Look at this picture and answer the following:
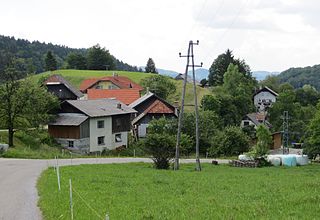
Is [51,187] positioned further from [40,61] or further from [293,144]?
[40,61]

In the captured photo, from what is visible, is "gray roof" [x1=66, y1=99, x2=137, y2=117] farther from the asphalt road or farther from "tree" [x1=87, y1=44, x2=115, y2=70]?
"tree" [x1=87, y1=44, x2=115, y2=70]

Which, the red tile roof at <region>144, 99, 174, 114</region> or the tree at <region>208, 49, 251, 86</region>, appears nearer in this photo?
the red tile roof at <region>144, 99, 174, 114</region>

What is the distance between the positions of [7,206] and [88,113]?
35688 millimetres

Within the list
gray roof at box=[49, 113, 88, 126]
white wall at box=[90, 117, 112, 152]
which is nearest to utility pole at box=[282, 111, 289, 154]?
white wall at box=[90, 117, 112, 152]

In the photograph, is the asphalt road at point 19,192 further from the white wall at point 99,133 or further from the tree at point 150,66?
the tree at point 150,66

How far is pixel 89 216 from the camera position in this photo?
11422 millimetres

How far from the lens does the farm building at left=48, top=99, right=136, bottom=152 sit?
49750 millimetres

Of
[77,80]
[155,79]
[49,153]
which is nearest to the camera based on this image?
[49,153]

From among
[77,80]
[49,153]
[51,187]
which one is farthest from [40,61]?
[51,187]

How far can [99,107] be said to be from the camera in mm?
55344

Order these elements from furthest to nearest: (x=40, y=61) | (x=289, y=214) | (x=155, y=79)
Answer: (x=40, y=61), (x=155, y=79), (x=289, y=214)

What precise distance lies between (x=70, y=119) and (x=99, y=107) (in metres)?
5.74

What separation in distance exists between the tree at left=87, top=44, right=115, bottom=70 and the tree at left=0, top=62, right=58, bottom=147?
104 metres

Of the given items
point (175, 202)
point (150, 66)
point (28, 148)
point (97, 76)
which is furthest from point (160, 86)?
point (150, 66)
